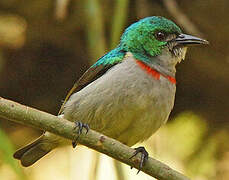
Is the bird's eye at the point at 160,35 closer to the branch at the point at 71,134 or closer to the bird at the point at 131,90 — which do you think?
the bird at the point at 131,90

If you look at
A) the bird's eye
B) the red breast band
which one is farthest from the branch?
the bird's eye

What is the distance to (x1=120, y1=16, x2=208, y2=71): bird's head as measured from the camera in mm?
3676

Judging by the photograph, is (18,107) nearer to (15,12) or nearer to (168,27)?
(168,27)

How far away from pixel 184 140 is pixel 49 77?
1.43 metres

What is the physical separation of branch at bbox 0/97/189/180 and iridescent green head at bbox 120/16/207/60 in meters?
1.12

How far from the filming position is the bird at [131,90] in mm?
3338

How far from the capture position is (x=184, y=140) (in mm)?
5043

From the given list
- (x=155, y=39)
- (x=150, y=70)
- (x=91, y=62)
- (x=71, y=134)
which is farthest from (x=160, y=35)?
(x=71, y=134)

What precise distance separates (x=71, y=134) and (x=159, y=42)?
1.32 metres

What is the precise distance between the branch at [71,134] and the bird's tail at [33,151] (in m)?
1.16

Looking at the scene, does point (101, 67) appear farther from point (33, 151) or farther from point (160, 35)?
point (33, 151)

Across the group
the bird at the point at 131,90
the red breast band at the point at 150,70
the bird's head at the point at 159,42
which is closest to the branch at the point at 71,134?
the bird at the point at 131,90

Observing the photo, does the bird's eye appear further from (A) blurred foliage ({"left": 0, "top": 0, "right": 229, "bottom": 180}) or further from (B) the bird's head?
(A) blurred foliage ({"left": 0, "top": 0, "right": 229, "bottom": 180})

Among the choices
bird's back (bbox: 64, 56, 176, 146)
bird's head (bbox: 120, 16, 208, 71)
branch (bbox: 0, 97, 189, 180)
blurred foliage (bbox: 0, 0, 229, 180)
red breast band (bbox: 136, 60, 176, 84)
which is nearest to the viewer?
branch (bbox: 0, 97, 189, 180)
